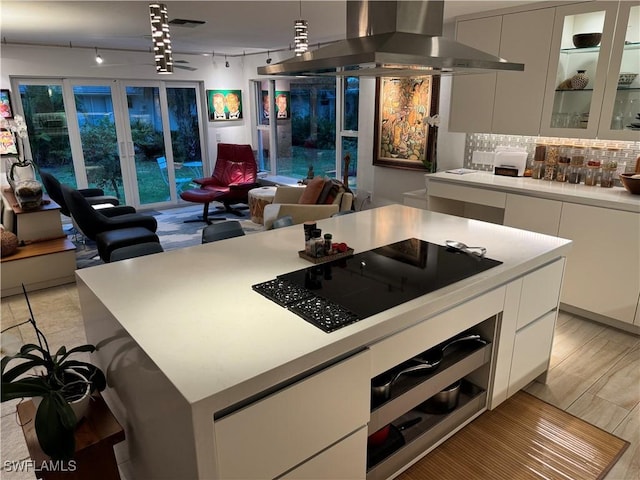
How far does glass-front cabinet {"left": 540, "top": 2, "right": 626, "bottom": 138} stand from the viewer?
340 centimetres

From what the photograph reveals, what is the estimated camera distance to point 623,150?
3.63 meters

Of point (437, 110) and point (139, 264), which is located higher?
point (437, 110)

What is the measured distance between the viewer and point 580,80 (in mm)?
3623

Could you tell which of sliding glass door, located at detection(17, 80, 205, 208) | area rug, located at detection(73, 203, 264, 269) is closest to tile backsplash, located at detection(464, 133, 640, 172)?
area rug, located at detection(73, 203, 264, 269)

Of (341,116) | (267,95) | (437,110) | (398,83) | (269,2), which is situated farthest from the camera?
(267,95)

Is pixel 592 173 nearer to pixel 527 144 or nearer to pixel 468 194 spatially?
pixel 527 144

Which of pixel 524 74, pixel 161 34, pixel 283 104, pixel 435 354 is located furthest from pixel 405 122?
pixel 435 354

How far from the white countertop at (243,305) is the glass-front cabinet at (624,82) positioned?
155 centimetres

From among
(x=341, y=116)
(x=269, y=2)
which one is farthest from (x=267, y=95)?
(x=269, y=2)

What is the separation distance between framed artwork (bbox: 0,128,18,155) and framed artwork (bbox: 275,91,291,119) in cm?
391

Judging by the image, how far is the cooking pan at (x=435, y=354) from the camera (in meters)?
2.03

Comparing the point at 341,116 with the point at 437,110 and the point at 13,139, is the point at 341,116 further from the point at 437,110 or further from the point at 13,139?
the point at 13,139

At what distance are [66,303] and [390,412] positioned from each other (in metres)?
3.39

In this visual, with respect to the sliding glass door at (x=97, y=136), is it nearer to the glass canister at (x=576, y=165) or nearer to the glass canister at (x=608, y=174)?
the glass canister at (x=576, y=165)
